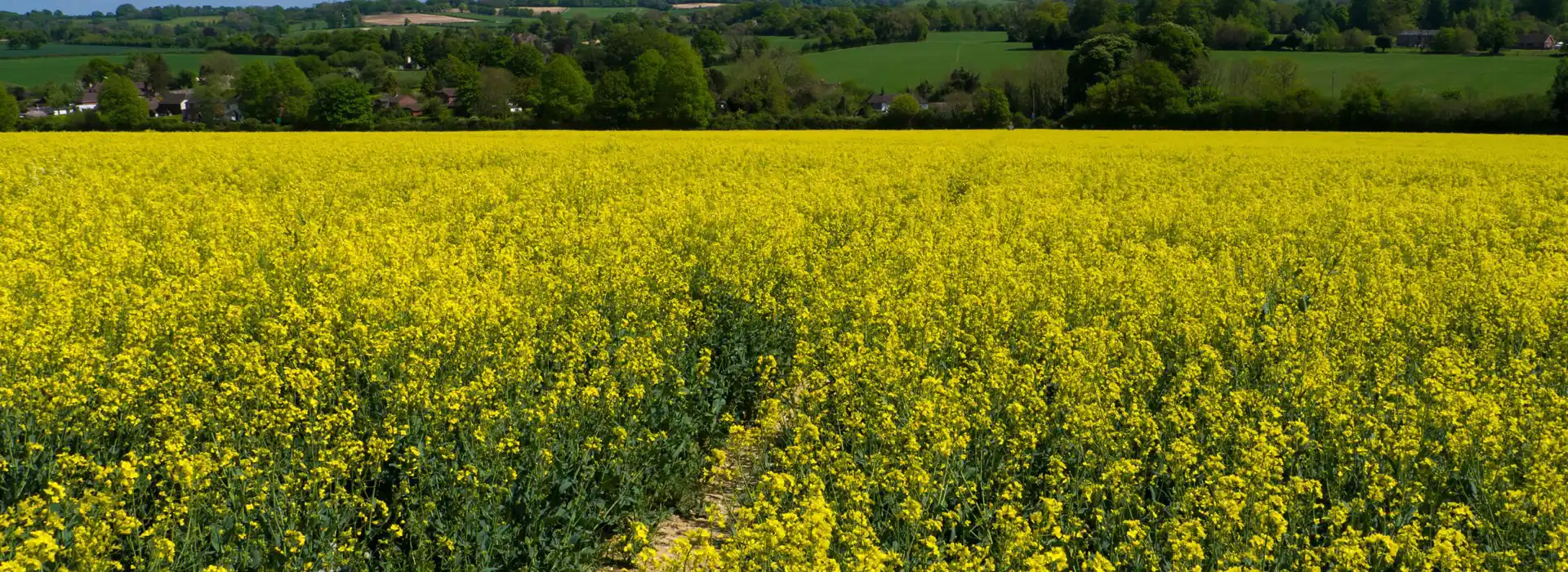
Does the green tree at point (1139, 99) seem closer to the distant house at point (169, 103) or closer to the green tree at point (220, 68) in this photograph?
the distant house at point (169, 103)

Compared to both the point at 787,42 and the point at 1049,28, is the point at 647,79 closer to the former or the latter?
the point at 1049,28

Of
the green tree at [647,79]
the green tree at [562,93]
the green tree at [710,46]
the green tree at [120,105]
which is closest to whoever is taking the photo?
the green tree at [120,105]

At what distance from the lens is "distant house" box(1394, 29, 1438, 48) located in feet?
326

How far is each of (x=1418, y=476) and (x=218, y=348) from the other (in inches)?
291

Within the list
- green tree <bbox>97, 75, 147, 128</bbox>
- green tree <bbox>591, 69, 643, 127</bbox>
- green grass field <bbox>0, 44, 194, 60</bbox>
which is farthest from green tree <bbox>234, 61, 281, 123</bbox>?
green grass field <bbox>0, 44, 194, 60</bbox>

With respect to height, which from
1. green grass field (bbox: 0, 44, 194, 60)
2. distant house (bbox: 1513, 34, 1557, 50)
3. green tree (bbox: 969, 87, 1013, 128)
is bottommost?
green tree (bbox: 969, 87, 1013, 128)

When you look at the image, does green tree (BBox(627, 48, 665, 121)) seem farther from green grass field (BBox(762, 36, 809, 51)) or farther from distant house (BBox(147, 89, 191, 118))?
green grass field (BBox(762, 36, 809, 51))

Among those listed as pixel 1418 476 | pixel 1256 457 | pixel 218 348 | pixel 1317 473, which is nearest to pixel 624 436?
pixel 218 348

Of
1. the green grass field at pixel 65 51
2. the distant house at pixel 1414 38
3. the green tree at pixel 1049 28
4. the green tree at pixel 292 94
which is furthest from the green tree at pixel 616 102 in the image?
the green grass field at pixel 65 51

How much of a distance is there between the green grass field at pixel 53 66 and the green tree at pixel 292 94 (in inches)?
1628

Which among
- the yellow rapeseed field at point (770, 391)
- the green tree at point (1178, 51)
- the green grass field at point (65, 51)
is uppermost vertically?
the green grass field at point (65, 51)

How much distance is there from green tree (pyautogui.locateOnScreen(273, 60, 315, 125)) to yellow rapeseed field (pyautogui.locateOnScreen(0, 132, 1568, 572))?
164 ft

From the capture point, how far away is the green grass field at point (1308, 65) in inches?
2827

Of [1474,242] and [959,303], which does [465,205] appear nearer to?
[959,303]
